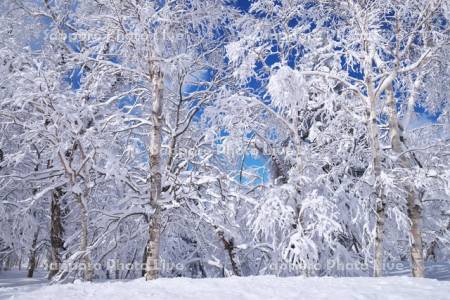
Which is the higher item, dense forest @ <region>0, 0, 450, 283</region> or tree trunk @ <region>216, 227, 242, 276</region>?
dense forest @ <region>0, 0, 450, 283</region>

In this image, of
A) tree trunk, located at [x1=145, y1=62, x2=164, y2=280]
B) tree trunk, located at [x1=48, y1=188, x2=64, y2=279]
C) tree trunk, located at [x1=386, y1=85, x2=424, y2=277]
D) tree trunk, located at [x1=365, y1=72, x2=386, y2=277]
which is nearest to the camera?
tree trunk, located at [x1=365, y1=72, x2=386, y2=277]

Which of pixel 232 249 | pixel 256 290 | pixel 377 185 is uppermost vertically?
pixel 377 185

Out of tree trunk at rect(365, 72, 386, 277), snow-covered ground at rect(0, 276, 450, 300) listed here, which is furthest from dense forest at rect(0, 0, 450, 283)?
snow-covered ground at rect(0, 276, 450, 300)

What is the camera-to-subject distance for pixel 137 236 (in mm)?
9891

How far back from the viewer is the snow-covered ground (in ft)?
13.7

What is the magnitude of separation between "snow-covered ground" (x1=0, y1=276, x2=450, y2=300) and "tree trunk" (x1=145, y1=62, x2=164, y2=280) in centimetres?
221

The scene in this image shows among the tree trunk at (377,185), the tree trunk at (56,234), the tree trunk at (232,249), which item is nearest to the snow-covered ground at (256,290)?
the tree trunk at (377,185)

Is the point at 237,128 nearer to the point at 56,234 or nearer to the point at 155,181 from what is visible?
the point at 155,181

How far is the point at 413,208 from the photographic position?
8.22 metres

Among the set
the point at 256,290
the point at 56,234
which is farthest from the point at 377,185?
the point at 56,234

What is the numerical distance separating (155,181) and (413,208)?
5.84 meters

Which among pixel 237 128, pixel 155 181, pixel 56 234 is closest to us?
pixel 155 181

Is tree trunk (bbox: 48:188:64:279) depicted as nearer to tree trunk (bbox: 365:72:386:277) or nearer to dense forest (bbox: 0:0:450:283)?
dense forest (bbox: 0:0:450:283)

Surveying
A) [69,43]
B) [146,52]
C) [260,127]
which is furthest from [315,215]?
[69,43]
